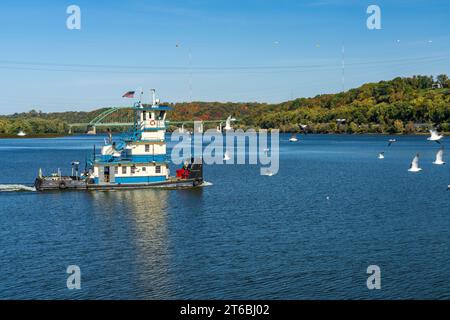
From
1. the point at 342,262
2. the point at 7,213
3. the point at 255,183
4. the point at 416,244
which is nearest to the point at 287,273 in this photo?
the point at 342,262

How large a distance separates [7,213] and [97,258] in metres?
22.9

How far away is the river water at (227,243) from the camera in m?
32.2

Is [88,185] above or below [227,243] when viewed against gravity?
above

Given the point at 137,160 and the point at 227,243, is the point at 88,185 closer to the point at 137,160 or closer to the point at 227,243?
the point at 137,160

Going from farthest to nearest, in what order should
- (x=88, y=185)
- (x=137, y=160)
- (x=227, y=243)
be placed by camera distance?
(x=88, y=185) < (x=137, y=160) < (x=227, y=243)

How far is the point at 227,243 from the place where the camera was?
4253 centimetres

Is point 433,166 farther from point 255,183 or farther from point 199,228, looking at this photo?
point 199,228

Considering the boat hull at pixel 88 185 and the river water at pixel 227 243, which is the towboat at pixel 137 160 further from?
the river water at pixel 227 243

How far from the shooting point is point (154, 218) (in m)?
53.5

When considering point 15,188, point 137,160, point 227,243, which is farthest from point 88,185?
point 227,243

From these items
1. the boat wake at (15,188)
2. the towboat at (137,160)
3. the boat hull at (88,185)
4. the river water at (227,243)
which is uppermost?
the towboat at (137,160)

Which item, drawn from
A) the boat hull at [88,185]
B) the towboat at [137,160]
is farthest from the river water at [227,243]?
the towboat at [137,160]

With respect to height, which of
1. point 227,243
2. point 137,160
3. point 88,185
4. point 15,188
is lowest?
point 227,243

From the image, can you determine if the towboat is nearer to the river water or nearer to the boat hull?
the boat hull
